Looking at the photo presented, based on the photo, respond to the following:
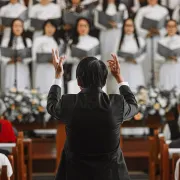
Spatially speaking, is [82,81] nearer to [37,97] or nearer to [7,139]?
[7,139]

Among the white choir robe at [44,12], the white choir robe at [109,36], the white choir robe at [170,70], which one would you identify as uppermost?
the white choir robe at [44,12]

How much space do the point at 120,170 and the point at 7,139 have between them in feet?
11.3

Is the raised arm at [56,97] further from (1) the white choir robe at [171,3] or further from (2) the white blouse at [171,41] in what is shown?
(1) the white choir robe at [171,3]

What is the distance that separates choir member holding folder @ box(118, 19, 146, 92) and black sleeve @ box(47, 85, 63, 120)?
23.4ft

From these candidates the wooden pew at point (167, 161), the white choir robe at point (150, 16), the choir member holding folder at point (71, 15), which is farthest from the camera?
the white choir robe at point (150, 16)

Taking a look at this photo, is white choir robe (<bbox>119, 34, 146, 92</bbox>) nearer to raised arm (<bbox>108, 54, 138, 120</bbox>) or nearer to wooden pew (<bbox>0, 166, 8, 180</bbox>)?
wooden pew (<bbox>0, 166, 8, 180</bbox>)

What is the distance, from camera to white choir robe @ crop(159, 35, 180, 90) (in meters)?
11.1

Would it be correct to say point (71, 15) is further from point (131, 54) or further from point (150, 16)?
point (150, 16)

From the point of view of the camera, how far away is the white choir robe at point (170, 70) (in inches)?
439

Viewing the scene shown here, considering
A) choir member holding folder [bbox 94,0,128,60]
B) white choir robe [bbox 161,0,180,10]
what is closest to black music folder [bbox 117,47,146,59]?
choir member holding folder [bbox 94,0,128,60]

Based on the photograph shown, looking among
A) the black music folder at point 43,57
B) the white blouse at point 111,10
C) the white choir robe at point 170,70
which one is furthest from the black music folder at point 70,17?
the white choir robe at point 170,70

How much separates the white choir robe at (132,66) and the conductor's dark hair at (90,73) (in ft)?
24.3

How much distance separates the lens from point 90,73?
3.76 m

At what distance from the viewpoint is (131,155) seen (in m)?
8.77
